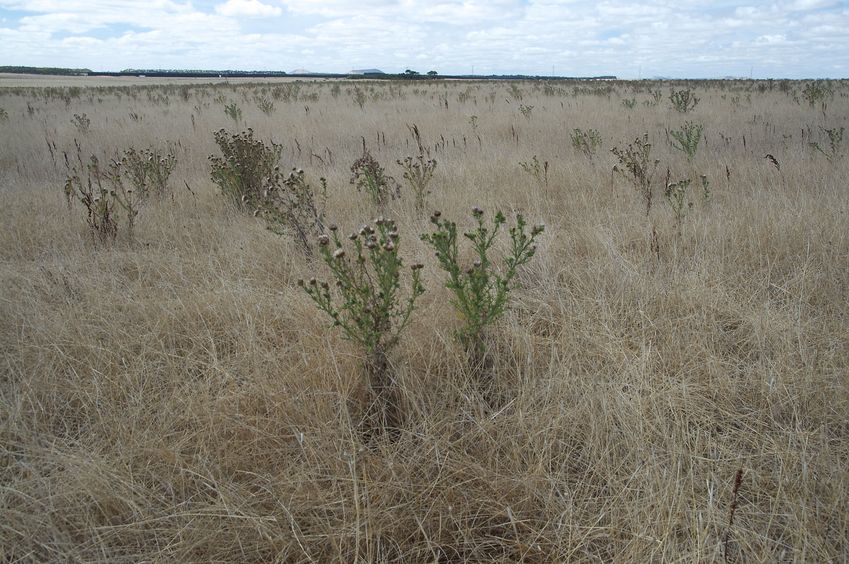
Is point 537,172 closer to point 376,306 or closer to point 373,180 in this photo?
point 373,180

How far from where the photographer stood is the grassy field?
4.58ft

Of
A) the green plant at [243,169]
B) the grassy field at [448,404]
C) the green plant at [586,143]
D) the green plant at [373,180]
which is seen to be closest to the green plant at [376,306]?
the grassy field at [448,404]

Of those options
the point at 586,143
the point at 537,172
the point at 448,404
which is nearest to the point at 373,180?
the point at 537,172

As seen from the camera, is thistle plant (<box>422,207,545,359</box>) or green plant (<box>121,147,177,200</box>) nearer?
thistle plant (<box>422,207,545,359</box>)

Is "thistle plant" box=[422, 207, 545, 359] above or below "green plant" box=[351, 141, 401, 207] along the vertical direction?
below

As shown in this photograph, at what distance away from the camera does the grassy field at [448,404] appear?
1.40 metres

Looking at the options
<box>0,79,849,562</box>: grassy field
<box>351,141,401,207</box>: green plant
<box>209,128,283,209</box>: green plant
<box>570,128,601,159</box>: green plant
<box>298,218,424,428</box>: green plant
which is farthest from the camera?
<box>570,128,601,159</box>: green plant

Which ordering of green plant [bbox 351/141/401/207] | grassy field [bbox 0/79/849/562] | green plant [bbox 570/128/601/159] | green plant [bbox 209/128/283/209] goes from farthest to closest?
green plant [bbox 570/128/601/159] → green plant [bbox 209/128/283/209] → green plant [bbox 351/141/401/207] → grassy field [bbox 0/79/849/562]

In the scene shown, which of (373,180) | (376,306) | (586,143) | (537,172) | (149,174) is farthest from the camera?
(586,143)

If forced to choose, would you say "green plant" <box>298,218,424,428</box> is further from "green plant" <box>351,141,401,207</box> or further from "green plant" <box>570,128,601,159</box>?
"green plant" <box>570,128,601,159</box>

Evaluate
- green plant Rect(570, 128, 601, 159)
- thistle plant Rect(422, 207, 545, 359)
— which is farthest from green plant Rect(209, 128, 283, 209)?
green plant Rect(570, 128, 601, 159)

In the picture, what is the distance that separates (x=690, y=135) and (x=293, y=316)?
4.99m

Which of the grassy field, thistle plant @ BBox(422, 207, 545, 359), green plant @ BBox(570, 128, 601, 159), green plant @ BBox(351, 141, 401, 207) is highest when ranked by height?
green plant @ BBox(570, 128, 601, 159)

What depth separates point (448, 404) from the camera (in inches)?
78.3
